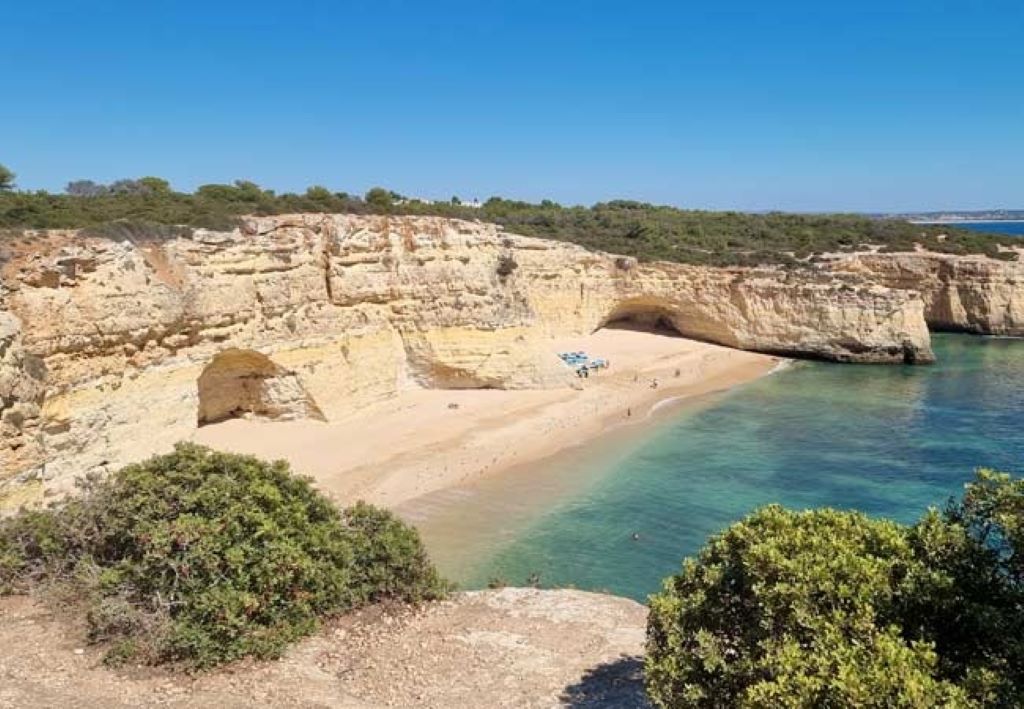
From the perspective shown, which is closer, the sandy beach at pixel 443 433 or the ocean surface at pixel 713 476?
the ocean surface at pixel 713 476

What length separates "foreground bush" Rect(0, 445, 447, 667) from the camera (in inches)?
334

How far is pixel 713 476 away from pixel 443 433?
8438 millimetres

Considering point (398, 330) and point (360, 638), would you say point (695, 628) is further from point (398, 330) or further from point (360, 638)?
point (398, 330)

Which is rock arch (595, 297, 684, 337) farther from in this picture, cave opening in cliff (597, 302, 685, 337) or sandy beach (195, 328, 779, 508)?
sandy beach (195, 328, 779, 508)

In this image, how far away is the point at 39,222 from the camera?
18.3 m

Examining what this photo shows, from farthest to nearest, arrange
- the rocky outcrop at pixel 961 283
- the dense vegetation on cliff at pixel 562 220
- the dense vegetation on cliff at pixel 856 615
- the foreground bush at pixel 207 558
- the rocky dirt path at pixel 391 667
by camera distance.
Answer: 1. the rocky outcrop at pixel 961 283
2. the dense vegetation on cliff at pixel 562 220
3. the foreground bush at pixel 207 558
4. the rocky dirt path at pixel 391 667
5. the dense vegetation on cliff at pixel 856 615

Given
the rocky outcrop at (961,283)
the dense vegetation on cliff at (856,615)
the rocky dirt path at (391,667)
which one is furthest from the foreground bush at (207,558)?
the rocky outcrop at (961,283)

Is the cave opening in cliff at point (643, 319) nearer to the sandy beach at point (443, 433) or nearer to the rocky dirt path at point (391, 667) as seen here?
the sandy beach at point (443, 433)

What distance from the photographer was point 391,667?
29.1 feet

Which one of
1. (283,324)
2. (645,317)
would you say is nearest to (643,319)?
(645,317)

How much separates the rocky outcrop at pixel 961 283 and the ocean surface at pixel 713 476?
1379cm

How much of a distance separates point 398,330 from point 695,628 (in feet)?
67.9

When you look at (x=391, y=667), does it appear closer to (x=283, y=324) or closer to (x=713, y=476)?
(x=713, y=476)

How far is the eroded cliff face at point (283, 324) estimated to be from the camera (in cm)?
1532
